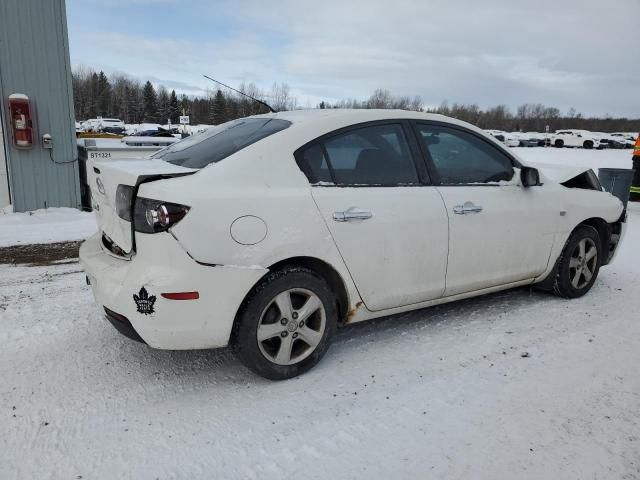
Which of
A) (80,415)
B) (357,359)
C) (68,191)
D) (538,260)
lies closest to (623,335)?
(538,260)

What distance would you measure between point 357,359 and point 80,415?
1.66 meters

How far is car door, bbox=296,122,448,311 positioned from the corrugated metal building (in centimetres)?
658

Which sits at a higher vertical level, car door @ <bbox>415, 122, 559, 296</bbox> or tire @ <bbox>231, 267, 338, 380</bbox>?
car door @ <bbox>415, 122, 559, 296</bbox>

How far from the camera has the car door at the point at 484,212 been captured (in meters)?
3.60

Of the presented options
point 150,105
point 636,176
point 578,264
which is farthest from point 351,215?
point 150,105

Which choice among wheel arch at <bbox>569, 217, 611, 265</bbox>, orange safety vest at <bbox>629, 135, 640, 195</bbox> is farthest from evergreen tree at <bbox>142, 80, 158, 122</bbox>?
wheel arch at <bbox>569, 217, 611, 265</bbox>

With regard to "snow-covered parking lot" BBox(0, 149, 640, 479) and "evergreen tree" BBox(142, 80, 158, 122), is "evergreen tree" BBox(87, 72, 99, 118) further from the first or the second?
"snow-covered parking lot" BBox(0, 149, 640, 479)

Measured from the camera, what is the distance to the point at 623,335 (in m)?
3.80

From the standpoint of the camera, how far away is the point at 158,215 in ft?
8.67

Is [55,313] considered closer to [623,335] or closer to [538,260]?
[538,260]

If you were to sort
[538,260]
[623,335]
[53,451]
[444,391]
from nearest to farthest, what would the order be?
[53,451], [444,391], [623,335], [538,260]

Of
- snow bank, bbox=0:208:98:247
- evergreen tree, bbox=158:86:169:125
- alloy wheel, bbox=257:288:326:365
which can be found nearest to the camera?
alloy wheel, bbox=257:288:326:365

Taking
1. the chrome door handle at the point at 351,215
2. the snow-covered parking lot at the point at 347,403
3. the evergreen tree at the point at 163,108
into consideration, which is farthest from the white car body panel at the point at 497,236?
the evergreen tree at the point at 163,108

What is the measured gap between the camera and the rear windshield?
3.09 meters
